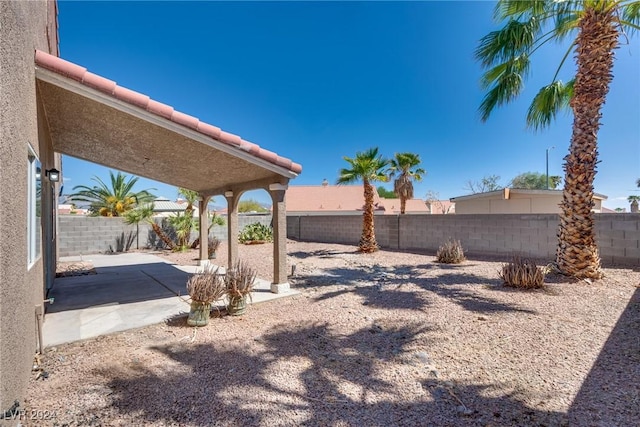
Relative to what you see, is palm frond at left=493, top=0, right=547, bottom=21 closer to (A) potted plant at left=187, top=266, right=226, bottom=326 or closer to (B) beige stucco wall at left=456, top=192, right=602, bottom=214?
(A) potted plant at left=187, top=266, right=226, bottom=326

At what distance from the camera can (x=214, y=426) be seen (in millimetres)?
2600

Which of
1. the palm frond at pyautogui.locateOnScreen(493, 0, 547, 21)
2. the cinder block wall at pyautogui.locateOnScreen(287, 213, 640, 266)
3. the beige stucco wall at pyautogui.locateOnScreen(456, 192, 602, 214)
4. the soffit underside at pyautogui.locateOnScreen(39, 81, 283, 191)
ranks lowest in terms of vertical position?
the cinder block wall at pyautogui.locateOnScreen(287, 213, 640, 266)

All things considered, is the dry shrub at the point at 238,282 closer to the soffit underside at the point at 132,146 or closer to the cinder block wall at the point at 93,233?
the soffit underside at the point at 132,146

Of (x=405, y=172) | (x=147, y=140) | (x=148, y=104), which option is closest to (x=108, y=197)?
(x=147, y=140)

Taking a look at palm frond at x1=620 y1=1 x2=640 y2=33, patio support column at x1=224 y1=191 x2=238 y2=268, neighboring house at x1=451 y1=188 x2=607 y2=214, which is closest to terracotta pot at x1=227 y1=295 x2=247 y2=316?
patio support column at x1=224 y1=191 x2=238 y2=268

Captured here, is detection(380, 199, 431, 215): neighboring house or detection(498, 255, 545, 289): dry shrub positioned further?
detection(380, 199, 431, 215): neighboring house

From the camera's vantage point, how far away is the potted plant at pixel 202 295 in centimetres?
491

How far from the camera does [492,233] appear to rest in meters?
12.6

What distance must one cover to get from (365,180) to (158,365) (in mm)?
11321

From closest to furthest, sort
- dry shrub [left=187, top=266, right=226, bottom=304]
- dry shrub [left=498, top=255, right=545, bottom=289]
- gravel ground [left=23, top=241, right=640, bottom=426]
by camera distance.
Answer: gravel ground [left=23, top=241, right=640, bottom=426] < dry shrub [left=187, top=266, right=226, bottom=304] < dry shrub [left=498, top=255, right=545, bottom=289]

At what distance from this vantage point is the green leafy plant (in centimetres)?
1783

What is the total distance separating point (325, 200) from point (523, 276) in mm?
27923

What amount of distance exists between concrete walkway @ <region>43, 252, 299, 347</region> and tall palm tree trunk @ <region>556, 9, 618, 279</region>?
7.35 meters

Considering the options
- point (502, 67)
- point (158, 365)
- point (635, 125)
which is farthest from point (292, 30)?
point (635, 125)
